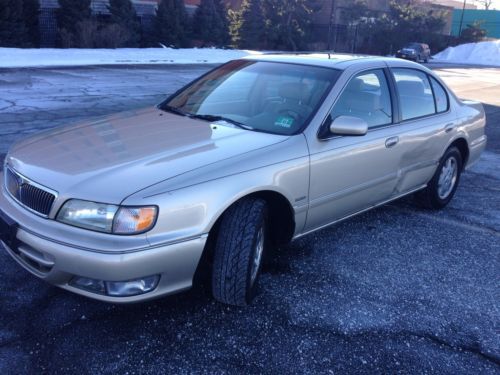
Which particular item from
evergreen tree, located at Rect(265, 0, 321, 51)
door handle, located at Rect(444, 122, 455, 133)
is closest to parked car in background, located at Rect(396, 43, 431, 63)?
evergreen tree, located at Rect(265, 0, 321, 51)

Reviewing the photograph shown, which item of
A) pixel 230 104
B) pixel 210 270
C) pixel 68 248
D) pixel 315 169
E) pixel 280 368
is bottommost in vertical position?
pixel 280 368

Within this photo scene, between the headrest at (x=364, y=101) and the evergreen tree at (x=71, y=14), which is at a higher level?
the evergreen tree at (x=71, y=14)

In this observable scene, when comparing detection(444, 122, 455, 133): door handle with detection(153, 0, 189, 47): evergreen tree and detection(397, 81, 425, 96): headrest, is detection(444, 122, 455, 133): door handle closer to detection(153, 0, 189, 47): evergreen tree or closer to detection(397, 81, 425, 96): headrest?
detection(397, 81, 425, 96): headrest

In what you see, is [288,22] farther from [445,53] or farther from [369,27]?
[445,53]

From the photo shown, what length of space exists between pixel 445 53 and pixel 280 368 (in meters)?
53.0

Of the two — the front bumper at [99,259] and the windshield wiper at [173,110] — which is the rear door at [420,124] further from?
the front bumper at [99,259]

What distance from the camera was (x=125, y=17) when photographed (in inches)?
1151

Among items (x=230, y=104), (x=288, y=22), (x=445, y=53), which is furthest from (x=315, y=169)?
(x=445, y=53)

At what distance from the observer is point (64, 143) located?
128 inches

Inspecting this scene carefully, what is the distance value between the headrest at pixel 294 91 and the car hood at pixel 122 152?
0.53 m

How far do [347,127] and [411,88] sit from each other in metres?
1.46

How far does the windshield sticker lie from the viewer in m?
3.52

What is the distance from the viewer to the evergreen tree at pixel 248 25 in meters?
37.0

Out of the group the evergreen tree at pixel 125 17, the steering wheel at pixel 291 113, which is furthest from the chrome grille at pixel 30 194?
the evergreen tree at pixel 125 17
